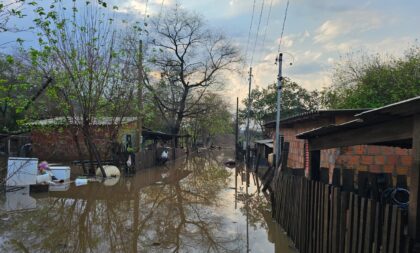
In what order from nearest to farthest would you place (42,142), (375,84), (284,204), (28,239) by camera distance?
(28,239) → (284,204) → (375,84) → (42,142)

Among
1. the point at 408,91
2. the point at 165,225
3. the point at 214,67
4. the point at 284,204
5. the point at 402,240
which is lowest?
the point at 165,225

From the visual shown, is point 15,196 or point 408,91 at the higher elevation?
point 408,91

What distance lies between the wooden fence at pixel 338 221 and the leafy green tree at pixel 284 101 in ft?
128

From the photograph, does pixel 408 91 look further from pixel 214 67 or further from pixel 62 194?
pixel 214 67

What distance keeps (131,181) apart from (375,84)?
1293 cm

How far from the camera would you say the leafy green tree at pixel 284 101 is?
4679 cm

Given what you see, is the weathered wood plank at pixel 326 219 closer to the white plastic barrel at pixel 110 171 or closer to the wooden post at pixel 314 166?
the wooden post at pixel 314 166

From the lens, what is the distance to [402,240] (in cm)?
307

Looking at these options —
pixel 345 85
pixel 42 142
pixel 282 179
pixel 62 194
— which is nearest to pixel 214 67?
pixel 345 85

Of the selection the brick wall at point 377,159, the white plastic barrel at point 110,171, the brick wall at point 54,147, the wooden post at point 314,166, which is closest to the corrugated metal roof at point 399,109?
the wooden post at point 314,166

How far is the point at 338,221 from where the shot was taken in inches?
181

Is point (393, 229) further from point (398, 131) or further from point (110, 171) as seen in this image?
point (110, 171)

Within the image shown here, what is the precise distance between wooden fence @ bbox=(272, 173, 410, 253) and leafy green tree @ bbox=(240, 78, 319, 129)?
128 ft

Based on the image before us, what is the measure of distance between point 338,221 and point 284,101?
142ft
